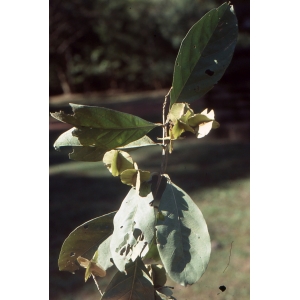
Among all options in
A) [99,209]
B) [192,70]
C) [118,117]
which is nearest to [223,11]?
[192,70]

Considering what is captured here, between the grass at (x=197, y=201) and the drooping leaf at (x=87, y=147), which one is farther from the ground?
the drooping leaf at (x=87, y=147)

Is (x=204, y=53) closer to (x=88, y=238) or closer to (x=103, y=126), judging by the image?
(x=103, y=126)

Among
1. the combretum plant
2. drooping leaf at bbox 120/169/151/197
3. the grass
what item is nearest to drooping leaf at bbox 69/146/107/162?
the combretum plant

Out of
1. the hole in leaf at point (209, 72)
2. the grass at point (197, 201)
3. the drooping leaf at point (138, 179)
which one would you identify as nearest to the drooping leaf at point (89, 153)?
the drooping leaf at point (138, 179)

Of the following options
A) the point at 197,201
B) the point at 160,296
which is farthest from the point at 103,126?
the point at 197,201

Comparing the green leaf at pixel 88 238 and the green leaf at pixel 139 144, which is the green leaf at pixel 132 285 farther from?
the green leaf at pixel 139 144

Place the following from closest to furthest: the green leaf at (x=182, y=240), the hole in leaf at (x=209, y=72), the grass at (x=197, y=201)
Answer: the green leaf at (x=182, y=240)
the hole in leaf at (x=209, y=72)
the grass at (x=197, y=201)

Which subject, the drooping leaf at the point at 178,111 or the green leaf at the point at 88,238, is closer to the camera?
the drooping leaf at the point at 178,111

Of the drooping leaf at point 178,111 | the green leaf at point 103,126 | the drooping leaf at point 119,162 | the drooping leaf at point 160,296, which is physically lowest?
the drooping leaf at point 160,296
